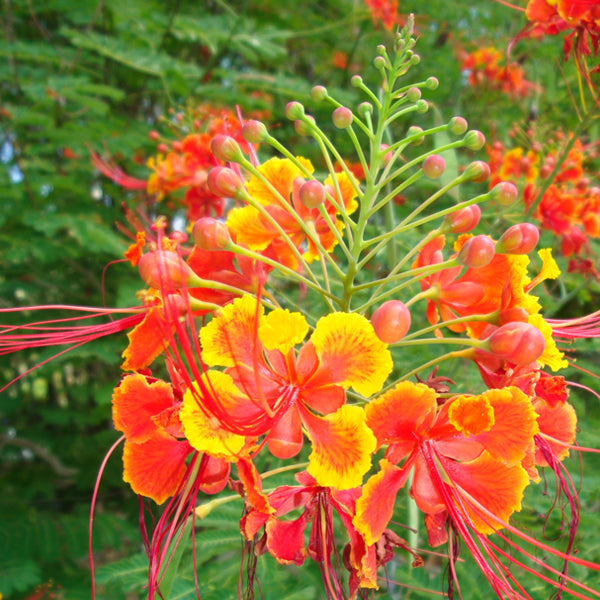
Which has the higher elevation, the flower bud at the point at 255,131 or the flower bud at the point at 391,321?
the flower bud at the point at 255,131

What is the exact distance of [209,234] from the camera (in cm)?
114

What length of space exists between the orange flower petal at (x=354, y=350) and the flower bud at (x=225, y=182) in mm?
390

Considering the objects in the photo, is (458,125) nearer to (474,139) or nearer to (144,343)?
(474,139)

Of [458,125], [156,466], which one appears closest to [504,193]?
[458,125]

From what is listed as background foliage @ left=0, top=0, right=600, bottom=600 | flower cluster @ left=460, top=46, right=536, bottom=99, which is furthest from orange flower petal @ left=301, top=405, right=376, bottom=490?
flower cluster @ left=460, top=46, right=536, bottom=99

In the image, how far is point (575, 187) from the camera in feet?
10.1

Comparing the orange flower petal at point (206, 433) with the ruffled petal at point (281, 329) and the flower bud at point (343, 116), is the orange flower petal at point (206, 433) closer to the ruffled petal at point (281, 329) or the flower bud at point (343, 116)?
the ruffled petal at point (281, 329)

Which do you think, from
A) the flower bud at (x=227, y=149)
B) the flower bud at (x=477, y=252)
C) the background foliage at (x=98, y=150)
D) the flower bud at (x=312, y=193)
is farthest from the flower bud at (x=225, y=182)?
the background foliage at (x=98, y=150)

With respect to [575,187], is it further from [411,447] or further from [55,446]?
[55,446]

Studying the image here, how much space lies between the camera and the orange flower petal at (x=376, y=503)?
0.99m

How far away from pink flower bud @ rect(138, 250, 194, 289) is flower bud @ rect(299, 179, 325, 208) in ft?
0.98

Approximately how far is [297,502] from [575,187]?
2674mm

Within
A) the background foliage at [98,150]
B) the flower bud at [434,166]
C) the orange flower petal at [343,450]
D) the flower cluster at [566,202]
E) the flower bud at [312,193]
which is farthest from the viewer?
the background foliage at [98,150]

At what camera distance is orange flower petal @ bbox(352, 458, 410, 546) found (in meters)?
0.99
